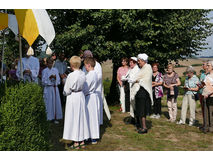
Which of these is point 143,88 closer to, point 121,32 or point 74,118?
point 74,118

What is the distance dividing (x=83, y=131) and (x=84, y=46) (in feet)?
21.0

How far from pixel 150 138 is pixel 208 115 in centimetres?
219

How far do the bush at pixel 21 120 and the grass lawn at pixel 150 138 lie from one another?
1.39 meters

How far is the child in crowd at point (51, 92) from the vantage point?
8.48 m

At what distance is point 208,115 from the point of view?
793 cm

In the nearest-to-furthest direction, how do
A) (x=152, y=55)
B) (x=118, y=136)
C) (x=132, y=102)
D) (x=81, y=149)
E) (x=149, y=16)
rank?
(x=81, y=149)
(x=118, y=136)
(x=132, y=102)
(x=149, y=16)
(x=152, y=55)

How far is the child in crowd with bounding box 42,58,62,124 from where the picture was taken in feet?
27.8

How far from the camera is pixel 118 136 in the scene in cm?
720

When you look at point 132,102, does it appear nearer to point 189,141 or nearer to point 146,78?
point 146,78

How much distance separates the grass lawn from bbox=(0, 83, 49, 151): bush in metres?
1.39

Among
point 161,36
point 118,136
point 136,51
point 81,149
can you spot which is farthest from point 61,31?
point 81,149

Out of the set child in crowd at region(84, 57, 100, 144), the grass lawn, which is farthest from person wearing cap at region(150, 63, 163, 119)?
child in crowd at region(84, 57, 100, 144)

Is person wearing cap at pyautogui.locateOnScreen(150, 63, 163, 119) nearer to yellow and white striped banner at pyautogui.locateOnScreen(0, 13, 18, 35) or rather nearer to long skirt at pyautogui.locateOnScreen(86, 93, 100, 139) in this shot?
long skirt at pyautogui.locateOnScreen(86, 93, 100, 139)

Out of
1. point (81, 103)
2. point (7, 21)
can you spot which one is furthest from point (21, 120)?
point (7, 21)
